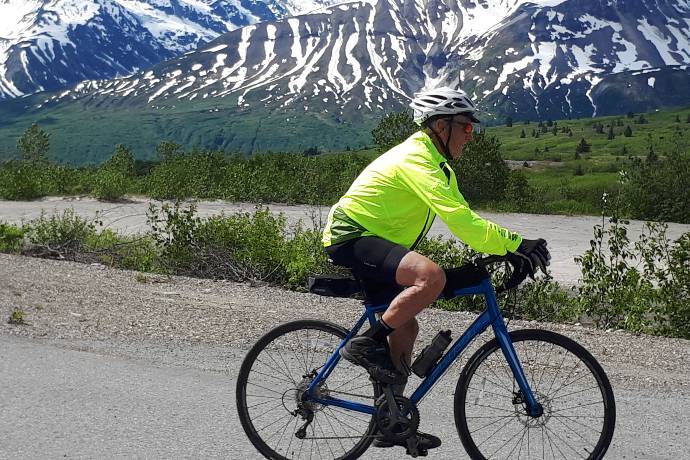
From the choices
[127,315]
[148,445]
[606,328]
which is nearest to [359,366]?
[148,445]

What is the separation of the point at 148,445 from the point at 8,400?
157 cm

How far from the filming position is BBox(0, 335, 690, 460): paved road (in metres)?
5.29

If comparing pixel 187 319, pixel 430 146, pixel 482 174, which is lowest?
pixel 482 174

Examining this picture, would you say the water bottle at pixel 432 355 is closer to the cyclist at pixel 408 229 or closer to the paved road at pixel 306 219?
the cyclist at pixel 408 229

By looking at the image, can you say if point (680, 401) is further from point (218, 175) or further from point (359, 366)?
point (218, 175)

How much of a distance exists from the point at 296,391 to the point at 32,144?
59.8m

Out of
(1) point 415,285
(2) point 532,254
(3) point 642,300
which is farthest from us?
(3) point 642,300

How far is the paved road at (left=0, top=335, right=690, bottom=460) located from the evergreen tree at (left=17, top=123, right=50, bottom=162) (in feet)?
177

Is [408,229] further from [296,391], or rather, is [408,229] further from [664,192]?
[664,192]

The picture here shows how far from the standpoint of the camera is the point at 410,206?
4727 mm

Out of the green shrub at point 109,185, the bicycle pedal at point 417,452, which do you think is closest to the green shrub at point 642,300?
the bicycle pedal at point 417,452

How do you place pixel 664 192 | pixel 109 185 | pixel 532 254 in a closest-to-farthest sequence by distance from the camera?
pixel 532 254 → pixel 664 192 → pixel 109 185

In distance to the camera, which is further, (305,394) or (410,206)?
(305,394)

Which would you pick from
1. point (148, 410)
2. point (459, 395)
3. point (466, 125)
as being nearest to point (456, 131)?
point (466, 125)
